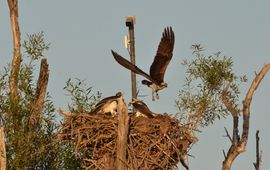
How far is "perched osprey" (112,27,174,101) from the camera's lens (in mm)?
21812

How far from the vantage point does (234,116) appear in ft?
83.8

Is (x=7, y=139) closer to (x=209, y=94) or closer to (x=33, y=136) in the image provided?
(x=33, y=136)

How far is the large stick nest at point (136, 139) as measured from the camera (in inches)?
808

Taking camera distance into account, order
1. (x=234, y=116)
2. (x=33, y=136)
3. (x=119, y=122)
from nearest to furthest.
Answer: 1. (x=119, y=122)
2. (x=33, y=136)
3. (x=234, y=116)

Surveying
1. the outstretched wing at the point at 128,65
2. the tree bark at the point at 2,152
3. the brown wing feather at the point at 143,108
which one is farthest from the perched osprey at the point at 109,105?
the tree bark at the point at 2,152

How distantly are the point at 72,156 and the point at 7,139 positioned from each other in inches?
78.6

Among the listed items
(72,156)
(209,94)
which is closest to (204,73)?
(209,94)

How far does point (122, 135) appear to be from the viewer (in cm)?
2034

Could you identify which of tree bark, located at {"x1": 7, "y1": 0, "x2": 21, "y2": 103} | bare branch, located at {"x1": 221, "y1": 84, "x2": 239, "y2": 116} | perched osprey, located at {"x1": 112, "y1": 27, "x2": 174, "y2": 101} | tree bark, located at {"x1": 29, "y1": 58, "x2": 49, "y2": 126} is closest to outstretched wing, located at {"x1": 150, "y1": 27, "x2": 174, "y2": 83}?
perched osprey, located at {"x1": 112, "y1": 27, "x2": 174, "y2": 101}

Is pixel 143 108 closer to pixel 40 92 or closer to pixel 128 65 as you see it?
pixel 128 65

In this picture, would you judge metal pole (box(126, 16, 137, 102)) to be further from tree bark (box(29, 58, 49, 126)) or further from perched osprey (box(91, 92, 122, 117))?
tree bark (box(29, 58, 49, 126))

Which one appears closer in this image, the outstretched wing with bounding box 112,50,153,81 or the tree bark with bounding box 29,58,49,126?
the outstretched wing with bounding box 112,50,153,81

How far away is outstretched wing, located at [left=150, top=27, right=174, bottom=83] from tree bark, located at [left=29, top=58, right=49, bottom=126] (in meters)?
3.69

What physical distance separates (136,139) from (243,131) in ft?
20.6
